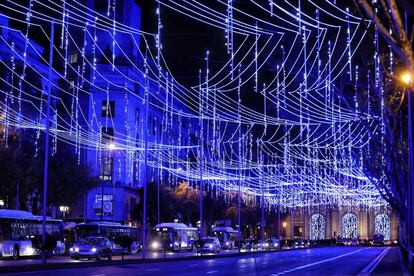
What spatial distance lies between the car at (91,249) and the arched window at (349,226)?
92.1 meters

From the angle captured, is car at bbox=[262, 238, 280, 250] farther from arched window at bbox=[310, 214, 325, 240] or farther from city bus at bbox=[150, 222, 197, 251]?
arched window at bbox=[310, 214, 325, 240]

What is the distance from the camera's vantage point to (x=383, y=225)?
129250mm

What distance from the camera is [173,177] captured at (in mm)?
96812

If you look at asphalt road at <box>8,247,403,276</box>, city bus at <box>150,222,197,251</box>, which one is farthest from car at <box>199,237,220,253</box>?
asphalt road at <box>8,247,403,276</box>

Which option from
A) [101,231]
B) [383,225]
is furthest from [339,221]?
[101,231]

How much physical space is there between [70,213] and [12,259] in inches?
1389

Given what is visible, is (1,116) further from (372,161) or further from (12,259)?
(372,161)

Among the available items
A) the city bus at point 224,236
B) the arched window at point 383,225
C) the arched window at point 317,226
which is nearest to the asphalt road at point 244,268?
the city bus at point 224,236

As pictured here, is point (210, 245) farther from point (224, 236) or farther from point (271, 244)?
point (271, 244)

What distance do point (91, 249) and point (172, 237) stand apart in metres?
26.7

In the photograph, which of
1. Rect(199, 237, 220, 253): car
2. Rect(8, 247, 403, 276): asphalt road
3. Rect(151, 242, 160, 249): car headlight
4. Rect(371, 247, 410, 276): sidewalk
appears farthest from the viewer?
Rect(151, 242, 160, 249): car headlight

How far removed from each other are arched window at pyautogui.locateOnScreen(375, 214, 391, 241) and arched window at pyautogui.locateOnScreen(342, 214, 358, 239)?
158 inches

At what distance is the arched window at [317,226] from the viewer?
133 metres

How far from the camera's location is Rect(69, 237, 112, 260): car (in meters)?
44.8
